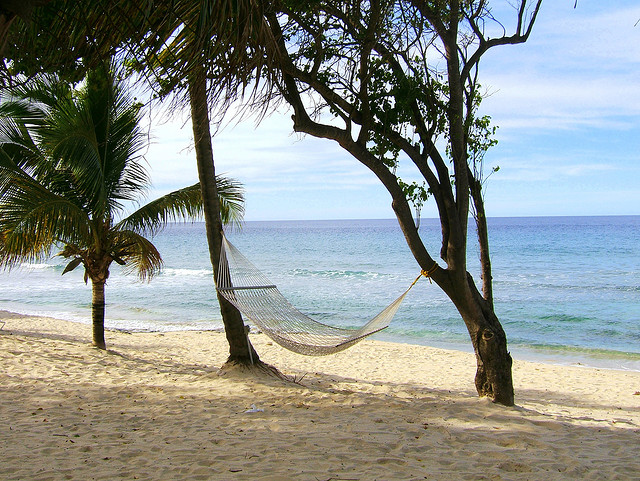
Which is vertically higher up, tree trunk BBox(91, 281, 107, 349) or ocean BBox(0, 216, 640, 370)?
tree trunk BBox(91, 281, 107, 349)

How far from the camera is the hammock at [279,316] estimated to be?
3.51 metres

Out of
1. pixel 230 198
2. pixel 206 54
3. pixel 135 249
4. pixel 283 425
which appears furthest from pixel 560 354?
pixel 206 54

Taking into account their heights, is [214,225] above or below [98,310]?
above

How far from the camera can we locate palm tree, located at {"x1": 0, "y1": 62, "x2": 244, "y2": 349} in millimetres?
4613

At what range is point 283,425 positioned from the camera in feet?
9.43

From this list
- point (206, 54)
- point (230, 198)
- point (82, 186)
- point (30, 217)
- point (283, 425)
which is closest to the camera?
point (206, 54)

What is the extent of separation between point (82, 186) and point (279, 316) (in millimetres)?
2368

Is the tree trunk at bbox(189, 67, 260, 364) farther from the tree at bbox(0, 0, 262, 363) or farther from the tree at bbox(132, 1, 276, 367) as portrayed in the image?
the tree at bbox(132, 1, 276, 367)

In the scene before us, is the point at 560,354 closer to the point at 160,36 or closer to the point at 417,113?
the point at 417,113

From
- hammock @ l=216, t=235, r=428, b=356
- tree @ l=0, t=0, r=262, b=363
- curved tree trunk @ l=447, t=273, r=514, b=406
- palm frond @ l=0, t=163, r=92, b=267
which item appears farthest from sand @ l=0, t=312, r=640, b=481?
tree @ l=0, t=0, r=262, b=363

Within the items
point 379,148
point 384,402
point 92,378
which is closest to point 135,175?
point 92,378

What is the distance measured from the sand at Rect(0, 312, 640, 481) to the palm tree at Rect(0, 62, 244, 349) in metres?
0.95

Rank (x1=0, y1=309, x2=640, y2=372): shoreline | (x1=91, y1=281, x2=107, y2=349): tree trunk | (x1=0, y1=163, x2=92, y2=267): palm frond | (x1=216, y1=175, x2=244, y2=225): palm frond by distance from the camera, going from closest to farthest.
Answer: (x1=0, y1=163, x2=92, y2=267): palm frond → (x1=91, y1=281, x2=107, y2=349): tree trunk → (x1=216, y1=175, x2=244, y2=225): palm frond → (x1=0, y1=309, x2=640, y2=372): shoreline

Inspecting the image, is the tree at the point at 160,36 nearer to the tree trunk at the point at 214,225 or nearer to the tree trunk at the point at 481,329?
the tree trunk at the point at 214,225
